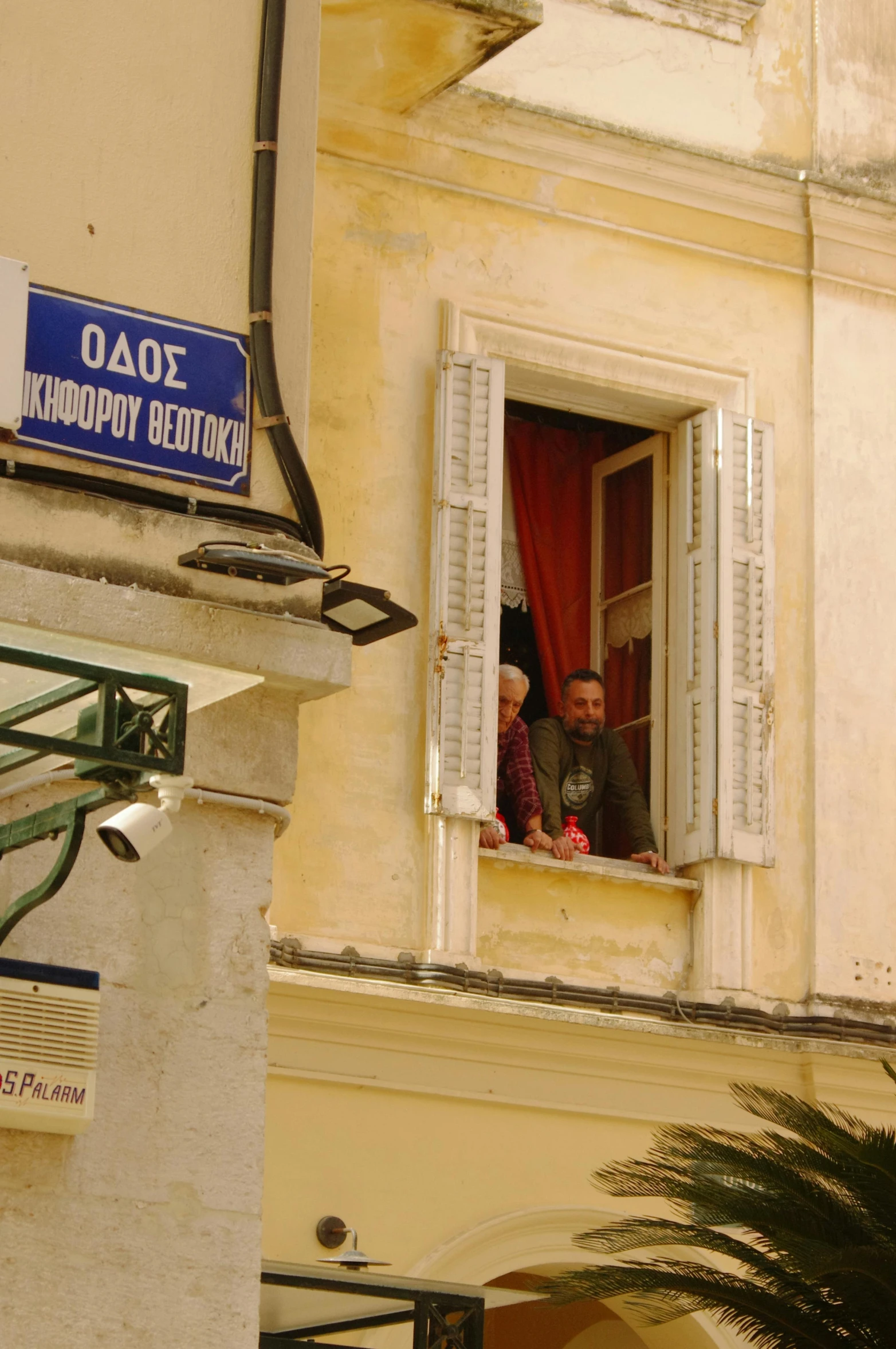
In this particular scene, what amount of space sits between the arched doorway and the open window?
2.56 m

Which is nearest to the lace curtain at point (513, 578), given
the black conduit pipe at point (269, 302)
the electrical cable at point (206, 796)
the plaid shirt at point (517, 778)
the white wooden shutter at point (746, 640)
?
the plaid shirt at point (517, 778)

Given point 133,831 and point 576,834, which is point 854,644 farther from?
point 133,831

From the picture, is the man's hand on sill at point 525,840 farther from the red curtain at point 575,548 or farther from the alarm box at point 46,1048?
the alarm box at point 46,1048

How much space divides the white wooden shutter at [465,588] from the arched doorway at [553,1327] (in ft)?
9.57

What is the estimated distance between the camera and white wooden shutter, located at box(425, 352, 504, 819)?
994 cm

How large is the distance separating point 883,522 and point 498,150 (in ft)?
8.54

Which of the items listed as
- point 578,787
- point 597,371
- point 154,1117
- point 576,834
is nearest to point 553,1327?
point 576,834

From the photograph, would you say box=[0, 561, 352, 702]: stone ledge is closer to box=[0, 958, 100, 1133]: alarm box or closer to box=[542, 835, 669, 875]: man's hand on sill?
box=[0, 958, 100, 1133]: alarm box

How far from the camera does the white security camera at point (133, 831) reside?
4852 mm

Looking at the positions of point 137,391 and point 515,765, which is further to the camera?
point 515,765

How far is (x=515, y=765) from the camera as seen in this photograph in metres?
10.7

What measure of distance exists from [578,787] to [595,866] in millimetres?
696

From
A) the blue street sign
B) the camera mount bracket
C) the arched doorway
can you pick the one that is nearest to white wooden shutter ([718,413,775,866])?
Answer: the arched doorway

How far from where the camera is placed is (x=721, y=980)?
10.3 meters
